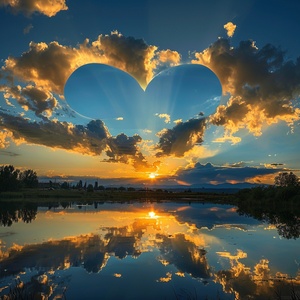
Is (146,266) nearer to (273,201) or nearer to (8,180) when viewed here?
(273,201)

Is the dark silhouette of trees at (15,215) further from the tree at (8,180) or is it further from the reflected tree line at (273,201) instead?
the tree at (8,180)

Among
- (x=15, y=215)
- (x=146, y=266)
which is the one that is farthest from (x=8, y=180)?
(x=146, y=266)

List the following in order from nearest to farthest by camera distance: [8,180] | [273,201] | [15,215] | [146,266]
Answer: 1. [146,266]
2. [15,215]
3. [273,201]
4. [8,180]

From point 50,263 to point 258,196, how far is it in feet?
350

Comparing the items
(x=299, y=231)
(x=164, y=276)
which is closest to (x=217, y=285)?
(x=164, y=276)

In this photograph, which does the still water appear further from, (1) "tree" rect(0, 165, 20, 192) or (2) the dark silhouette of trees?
(1) "tree" rect(0, 165, 20, 192)

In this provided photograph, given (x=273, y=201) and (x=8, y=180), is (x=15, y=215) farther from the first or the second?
(x=8, y=180)

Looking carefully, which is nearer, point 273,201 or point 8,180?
point 273,201

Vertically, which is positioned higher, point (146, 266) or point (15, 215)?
point (15, 215)

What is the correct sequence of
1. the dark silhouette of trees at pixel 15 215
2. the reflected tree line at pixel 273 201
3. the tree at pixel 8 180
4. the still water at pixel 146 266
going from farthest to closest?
the tree at pixel 8 180
the reflected tree line at pixel 273 201
the dark silhouette of trees at pixel 15 215
the still water at pixel 146 266

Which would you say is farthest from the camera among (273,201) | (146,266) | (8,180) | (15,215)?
(8,180)

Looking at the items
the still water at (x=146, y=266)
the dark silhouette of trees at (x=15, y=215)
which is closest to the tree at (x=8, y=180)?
the dark silhouette of trees at (x=15, y=215)

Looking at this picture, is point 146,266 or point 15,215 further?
point 15,215

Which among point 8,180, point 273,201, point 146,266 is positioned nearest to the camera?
point 146,266
